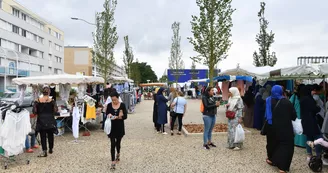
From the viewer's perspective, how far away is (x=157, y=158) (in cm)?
639

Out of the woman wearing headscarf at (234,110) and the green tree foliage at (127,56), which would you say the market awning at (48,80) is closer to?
the woman wearing headscarf at (234,110)

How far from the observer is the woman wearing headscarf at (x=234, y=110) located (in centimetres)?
694

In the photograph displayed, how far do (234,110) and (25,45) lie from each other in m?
45.8

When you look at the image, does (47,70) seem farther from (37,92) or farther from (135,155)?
(135,155)

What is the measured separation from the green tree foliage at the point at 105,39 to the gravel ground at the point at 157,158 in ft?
51.0

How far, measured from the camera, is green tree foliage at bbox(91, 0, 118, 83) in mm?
23594

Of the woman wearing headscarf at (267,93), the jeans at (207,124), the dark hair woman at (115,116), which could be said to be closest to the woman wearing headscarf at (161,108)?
the jeans at (207,124)

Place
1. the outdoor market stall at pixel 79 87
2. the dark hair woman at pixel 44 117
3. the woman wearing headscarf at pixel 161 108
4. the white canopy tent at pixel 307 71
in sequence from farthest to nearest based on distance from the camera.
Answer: the woman wearing headscarf at pixel 161 108 < the outdoor market stall at pixel 79 87 < the dark hair woman at pixel 44 117 < the white canopy tent at pixel 307 71

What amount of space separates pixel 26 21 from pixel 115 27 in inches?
1161

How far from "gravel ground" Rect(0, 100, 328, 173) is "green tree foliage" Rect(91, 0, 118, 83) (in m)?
15.6

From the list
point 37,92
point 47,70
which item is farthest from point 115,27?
point 47,70

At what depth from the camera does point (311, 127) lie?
595 cm

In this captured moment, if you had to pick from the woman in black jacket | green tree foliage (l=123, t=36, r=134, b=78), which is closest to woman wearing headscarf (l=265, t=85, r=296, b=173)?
the woman in black jacket

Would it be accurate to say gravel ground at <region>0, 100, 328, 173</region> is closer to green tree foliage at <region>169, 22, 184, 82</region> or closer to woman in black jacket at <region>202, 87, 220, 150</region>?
woman in black jacket at <region>202, 87, 220, 150</region>
